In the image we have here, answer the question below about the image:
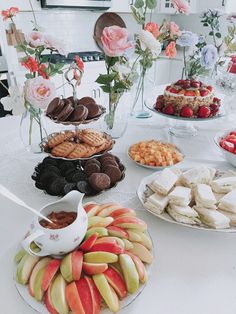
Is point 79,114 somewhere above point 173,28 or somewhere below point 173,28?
below

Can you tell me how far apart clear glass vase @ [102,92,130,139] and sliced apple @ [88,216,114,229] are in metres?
0.57

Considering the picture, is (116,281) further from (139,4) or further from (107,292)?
(139,4)

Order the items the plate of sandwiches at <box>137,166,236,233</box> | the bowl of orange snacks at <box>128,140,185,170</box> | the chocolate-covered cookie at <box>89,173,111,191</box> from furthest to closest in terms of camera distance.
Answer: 1. the bowl of orange snacks at <box>128,140,185,170</box>
2. the chocolate-covered cookie at <box>89,173,111,191</box>
3. the plate of sandwiches at <box>137,166,236,233</box>

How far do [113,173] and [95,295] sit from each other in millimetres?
401

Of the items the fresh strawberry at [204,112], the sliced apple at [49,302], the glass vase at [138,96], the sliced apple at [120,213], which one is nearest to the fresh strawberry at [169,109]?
the fresh strawberry at [204,112]

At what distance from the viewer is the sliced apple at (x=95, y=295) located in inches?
18.5

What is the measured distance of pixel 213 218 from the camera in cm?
67

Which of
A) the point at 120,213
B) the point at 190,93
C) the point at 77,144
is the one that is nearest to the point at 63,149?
the point at 77,144

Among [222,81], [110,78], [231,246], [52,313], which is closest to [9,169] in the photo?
[110,78]

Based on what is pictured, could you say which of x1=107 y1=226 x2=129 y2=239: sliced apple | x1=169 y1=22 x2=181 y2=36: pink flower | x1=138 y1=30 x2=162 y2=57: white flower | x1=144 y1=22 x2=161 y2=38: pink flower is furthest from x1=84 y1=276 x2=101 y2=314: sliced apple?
x1=169 y1=22 x2=181 y2=36: pink flower

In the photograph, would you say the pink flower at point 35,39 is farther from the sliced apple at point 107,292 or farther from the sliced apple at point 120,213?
the sliced apple at point 107,292

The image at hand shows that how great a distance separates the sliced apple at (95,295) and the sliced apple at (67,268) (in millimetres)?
29

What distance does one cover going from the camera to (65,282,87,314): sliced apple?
0.46m

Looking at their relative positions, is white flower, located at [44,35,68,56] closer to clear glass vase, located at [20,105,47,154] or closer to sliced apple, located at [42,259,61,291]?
clear glass vase, located at [20,105,47,154]
